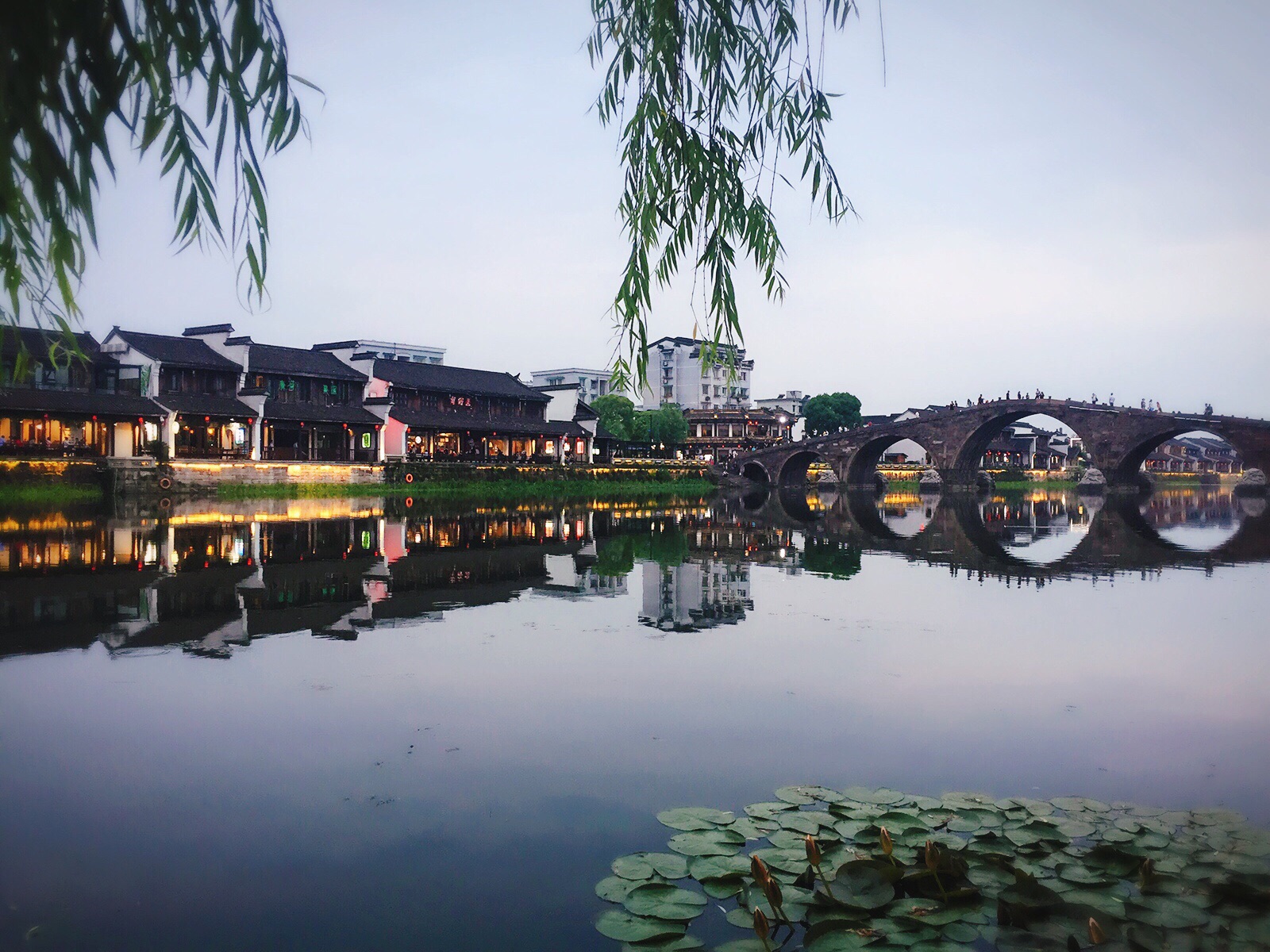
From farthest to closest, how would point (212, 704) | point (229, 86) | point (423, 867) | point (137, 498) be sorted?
point (137, 498), point (212, 704), point (423, 867), point (229, 86)

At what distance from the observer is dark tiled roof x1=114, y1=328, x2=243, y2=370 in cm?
4491

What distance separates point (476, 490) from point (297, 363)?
42.4 ft

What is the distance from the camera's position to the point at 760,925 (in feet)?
13.3

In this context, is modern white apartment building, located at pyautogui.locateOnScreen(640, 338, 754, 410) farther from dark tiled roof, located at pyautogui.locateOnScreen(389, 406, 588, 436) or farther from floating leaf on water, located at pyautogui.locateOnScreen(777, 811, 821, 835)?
floating leaf on water, located at pyautogui.locateOnScreen(777, 811, 821, 835)

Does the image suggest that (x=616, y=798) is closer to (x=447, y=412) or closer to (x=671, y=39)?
(x=671, y=39)

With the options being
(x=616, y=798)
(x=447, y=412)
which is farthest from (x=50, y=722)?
(x=447, y=412)

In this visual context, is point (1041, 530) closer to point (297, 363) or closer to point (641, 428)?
point (297, 363)

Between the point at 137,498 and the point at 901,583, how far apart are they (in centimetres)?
3366

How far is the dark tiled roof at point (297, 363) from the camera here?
49644 millimetres

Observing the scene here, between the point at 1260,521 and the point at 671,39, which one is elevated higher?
the point at 671,39

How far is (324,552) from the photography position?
20.2m

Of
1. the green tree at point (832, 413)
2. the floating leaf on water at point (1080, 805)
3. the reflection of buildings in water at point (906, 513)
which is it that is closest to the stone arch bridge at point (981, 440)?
the reflection of buildings in water at point (906, 513)

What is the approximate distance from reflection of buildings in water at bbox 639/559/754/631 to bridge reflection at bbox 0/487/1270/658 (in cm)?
7

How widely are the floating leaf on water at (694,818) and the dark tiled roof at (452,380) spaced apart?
53.6 metres
